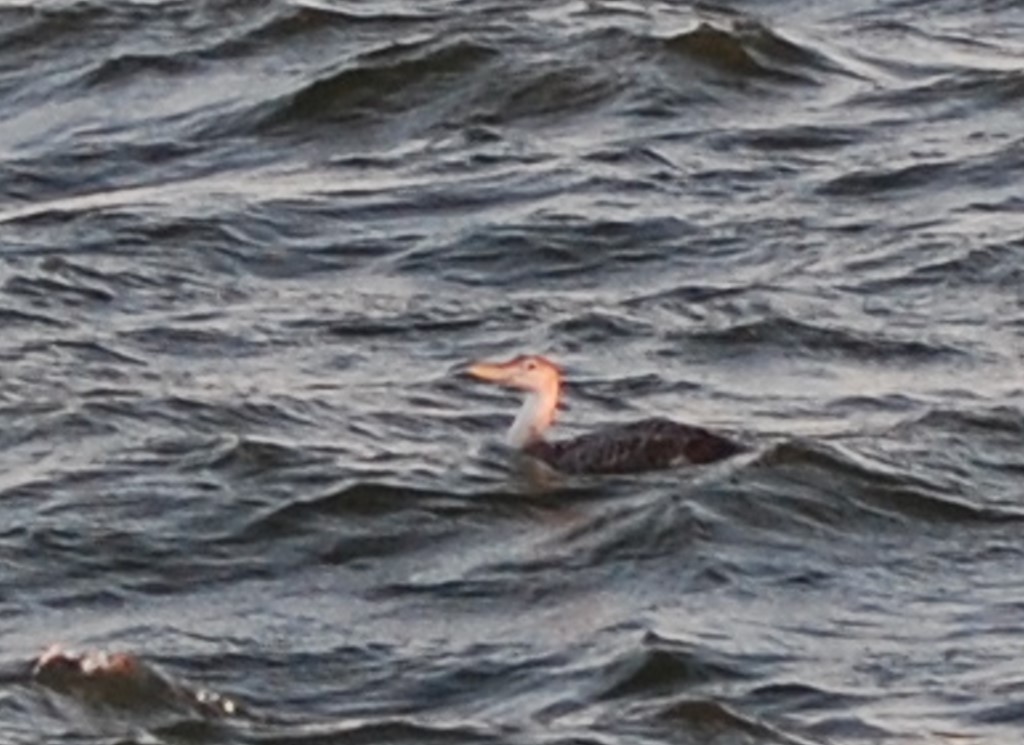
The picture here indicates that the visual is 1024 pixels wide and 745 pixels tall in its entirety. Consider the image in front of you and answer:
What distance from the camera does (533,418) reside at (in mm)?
14461

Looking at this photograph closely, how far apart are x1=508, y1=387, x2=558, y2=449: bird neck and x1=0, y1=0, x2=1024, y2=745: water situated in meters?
0.20

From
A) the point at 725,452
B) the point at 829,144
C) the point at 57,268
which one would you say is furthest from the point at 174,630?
the point at 829,144

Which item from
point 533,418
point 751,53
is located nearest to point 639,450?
point 533,418

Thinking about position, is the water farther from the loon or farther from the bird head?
the bird head

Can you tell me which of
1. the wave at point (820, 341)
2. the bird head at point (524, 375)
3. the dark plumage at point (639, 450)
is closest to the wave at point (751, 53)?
the wave at point (820, 341)

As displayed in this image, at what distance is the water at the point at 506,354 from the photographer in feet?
40.3

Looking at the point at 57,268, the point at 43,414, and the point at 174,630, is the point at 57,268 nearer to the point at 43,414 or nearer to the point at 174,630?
the point at 43,414

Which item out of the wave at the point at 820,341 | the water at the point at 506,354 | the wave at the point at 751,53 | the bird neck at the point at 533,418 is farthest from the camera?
the wave at the point at 751,53

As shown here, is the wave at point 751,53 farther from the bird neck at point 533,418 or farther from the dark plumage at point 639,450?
the dark plumage at point 639,450

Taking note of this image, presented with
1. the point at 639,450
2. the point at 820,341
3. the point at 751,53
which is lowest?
the point at 820,341

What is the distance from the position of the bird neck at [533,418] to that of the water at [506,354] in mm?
200

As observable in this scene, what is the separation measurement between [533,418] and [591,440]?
7.2 inches

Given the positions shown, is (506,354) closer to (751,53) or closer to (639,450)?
(639,450)

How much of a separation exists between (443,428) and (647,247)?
1843mm
